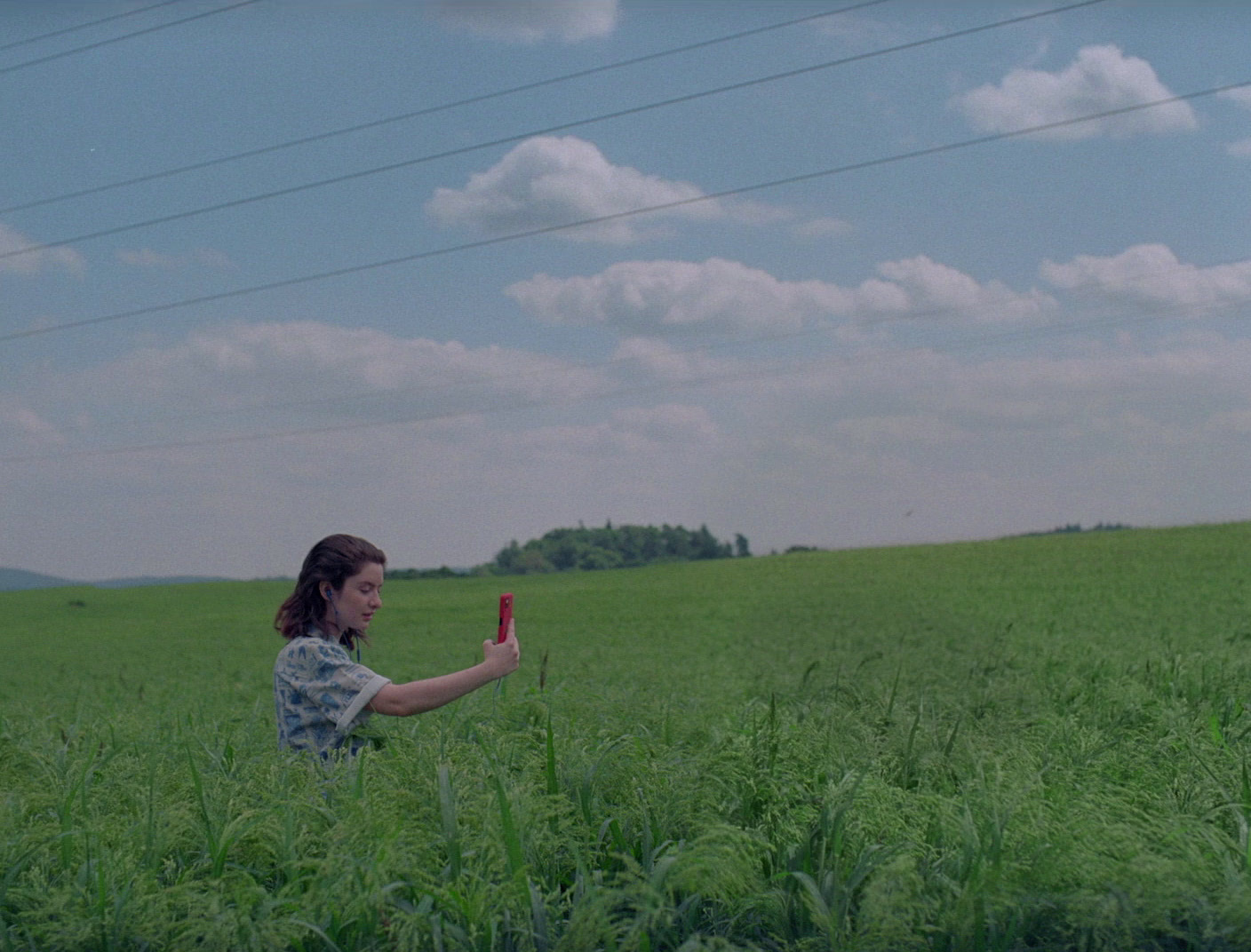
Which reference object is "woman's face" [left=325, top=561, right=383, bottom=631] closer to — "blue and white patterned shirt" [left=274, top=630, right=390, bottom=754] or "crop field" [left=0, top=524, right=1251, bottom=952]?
"blue and white patterned shirt" [left=274, top=630, right=390, bottom=754]

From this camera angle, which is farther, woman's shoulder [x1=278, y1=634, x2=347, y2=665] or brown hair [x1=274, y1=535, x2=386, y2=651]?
brown hair [x1=274, y1=535, x2=386, y2=651]

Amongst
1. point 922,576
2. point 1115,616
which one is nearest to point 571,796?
point 1115,616

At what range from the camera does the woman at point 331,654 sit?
4.18m

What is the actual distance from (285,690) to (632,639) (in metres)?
21.8

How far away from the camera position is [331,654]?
4266 mm

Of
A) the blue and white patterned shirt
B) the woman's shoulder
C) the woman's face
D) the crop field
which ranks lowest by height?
the crop field

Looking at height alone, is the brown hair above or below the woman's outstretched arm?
above

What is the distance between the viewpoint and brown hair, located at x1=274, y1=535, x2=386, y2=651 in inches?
175

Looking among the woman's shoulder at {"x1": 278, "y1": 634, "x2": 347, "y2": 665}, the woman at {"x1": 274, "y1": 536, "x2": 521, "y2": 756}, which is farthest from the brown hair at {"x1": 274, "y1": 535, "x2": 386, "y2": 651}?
the woman's shoulder at {"x1": 278, "y1": 634, "x2": 347, "y2": 665}

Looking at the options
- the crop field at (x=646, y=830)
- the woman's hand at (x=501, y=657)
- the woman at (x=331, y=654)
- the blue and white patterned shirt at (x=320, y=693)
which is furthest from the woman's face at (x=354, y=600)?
the woman's hand at (x=501, y=657)

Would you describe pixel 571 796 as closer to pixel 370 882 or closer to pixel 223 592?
pixel 370 882

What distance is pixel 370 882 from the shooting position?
3049 mm

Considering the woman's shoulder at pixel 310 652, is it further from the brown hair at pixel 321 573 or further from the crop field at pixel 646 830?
the crop field at pixel 646 830

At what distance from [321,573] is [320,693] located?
1.62ft
